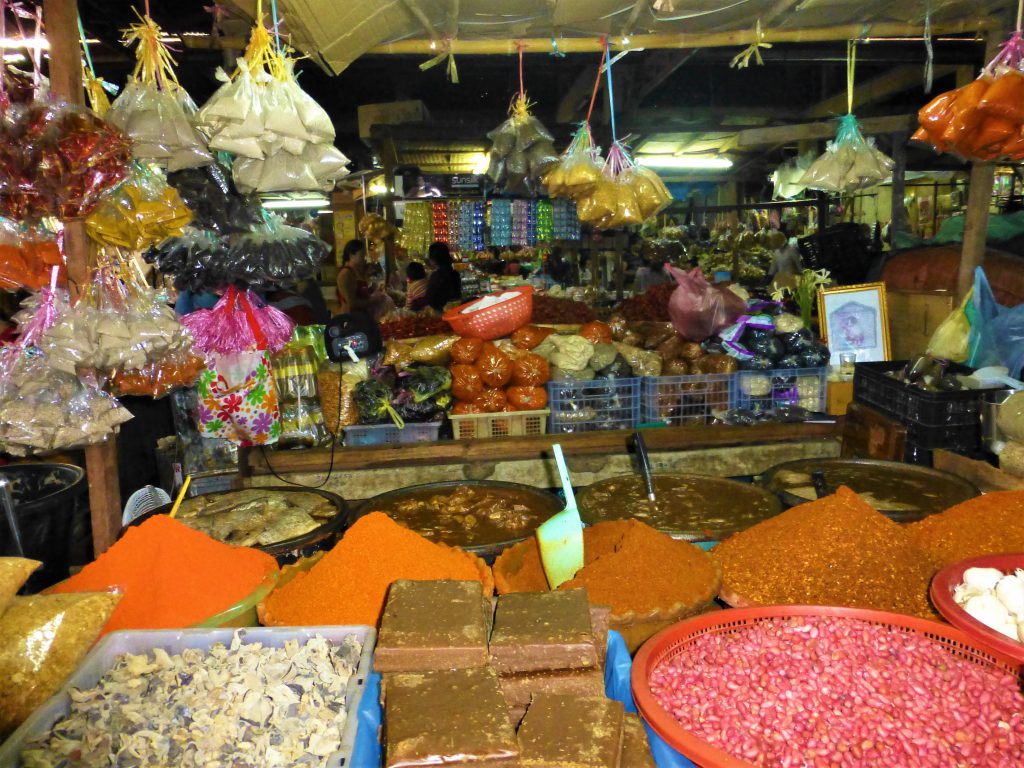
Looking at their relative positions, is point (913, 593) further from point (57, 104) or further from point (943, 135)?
point (57, 104)

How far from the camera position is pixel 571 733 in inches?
48.8

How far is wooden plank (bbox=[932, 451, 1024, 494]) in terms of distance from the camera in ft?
8.25

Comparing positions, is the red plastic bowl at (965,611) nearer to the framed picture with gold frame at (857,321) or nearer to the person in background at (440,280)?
the framed picture with gold frame at (857,321)

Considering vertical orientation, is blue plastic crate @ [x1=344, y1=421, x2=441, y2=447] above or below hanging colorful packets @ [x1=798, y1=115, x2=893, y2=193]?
below

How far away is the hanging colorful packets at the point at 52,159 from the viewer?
5.65ft

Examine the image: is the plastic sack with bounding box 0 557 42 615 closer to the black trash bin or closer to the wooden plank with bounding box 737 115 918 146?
the black trash bin

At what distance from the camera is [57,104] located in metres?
1.75

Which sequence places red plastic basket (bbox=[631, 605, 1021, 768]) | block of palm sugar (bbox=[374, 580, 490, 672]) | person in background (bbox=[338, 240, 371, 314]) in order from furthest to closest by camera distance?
person in background (bbox=[338, 240, 371, 314]), block of palm sugar (bbox=[374, 580, 490, 672]), red plastic basket (bbox=[631, 605, 1021, 768])

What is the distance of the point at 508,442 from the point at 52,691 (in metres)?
2.19

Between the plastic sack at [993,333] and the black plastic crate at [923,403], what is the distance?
1.02 feet

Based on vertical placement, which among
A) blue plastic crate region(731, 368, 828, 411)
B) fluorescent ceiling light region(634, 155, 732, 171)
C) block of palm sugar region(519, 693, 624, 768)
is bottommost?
block of palm sugar region(519, 693, 624, 768)

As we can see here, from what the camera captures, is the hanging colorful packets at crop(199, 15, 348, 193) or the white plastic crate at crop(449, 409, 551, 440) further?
the white plastic crate at crop(449, 409, 551, 440)

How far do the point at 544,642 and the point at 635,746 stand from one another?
0.25m

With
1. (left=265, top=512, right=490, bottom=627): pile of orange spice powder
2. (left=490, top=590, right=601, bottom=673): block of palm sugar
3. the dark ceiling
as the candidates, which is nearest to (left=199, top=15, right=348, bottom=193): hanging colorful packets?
the dark ceiling
